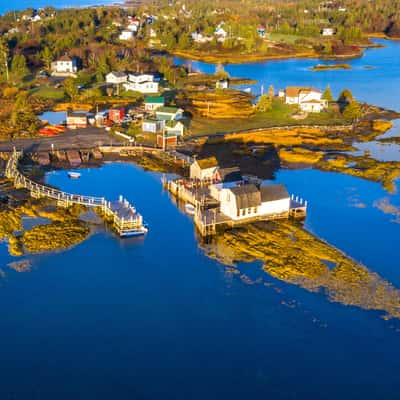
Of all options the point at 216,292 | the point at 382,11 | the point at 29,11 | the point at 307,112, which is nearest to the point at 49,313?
the point at 216,292

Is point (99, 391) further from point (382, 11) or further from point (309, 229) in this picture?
point (382, 11)

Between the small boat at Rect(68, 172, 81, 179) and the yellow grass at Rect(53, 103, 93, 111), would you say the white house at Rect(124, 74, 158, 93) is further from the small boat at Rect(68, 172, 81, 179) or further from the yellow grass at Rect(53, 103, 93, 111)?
the small boat at Rect(68, 172, 81, 179)

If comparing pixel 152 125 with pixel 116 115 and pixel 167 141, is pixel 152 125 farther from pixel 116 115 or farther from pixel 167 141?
pixel 116 115

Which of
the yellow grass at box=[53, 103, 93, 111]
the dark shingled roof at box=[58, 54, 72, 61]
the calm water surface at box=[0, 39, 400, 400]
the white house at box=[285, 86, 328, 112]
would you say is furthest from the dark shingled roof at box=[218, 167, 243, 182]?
the dark shingled roof at box=[58, 54, 72, 61]

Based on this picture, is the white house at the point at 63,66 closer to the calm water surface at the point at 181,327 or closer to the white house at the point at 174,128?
the white house at the point at 174,128

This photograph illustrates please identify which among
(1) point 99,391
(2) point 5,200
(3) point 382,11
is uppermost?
(3) point 382,11

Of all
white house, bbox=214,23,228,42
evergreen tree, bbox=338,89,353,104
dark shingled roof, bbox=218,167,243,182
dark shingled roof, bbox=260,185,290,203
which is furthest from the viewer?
white house, bbox=214,23,228,42

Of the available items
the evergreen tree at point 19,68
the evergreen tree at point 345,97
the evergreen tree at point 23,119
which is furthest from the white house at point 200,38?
the evergreen tree at point 23,119
